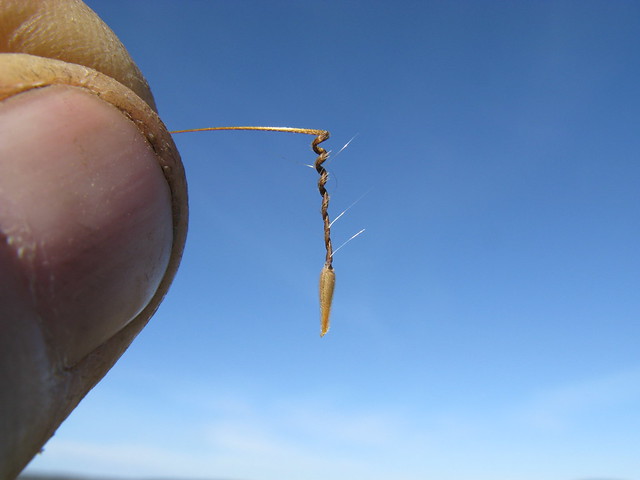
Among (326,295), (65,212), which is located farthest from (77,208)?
(326,295)

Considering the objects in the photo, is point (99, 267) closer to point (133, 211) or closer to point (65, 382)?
point (133, 211)

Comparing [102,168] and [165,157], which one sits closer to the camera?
[102,168]

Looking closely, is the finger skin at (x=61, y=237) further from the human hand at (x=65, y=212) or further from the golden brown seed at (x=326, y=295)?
the golden brown seed at (x=326, y=295)

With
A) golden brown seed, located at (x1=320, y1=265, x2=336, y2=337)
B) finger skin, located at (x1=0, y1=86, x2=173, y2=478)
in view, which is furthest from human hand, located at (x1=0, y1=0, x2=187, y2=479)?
golden brown seed, located at (x1=320, y1=265, x2=336, y2=337)

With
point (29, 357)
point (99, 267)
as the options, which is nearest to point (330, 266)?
point (99, 267)

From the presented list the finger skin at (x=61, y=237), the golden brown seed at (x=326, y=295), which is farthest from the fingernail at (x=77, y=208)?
the golden brown seed at (x=326, y=295)

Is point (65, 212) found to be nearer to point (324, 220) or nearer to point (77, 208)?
point (77, 208)
